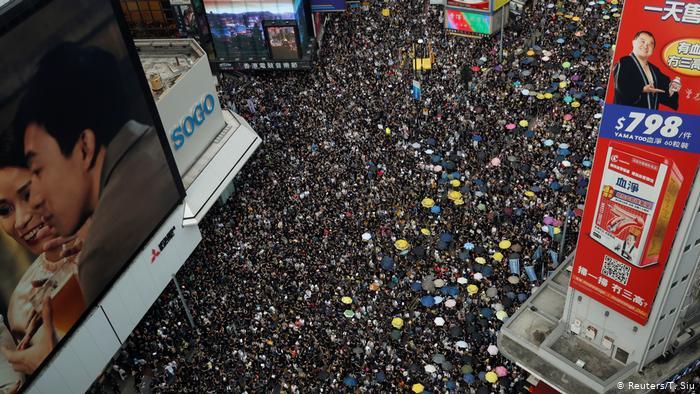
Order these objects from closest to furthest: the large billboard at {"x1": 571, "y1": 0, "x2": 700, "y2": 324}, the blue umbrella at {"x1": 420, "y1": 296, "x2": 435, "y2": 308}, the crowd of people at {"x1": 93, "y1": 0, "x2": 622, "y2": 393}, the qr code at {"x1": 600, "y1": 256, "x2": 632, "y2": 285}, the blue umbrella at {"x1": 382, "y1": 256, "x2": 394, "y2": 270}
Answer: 1. the large billboard at {"x1": 571, "y1": 0, "x2": 700, "y2": 324}
2. the qr code at {"x1": 600, "y1": 256, "x2": 632, "y2": 285}
3. the crowd of people at {"x1": 93, "y1": 0, "x2": 622, "y2": 393}
4. the blue umbrella at {"x1": 420, "y1": 296, "x2": 435, "y2": 308}
5. the blue umbrella at {"x1": 382, "y1": 256, "x2": 394, "y2": 270}

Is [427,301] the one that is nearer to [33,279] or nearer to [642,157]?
[642,157]

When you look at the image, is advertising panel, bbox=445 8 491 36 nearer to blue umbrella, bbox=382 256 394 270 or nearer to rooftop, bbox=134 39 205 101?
rooftop, bbox=134 39 205 101

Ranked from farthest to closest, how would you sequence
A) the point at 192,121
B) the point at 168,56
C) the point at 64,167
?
the point at 168,56, the point at 192,121, the point at 64,167

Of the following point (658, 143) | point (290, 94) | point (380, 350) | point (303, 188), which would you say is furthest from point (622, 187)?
point (290, 94)

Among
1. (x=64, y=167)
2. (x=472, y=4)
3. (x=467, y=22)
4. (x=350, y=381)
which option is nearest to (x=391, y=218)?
(x=350, y=381)

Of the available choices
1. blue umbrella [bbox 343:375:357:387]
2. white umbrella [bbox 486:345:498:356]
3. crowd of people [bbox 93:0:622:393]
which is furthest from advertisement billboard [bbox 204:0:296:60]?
white umbrella [bbox 486:345:498:356]
